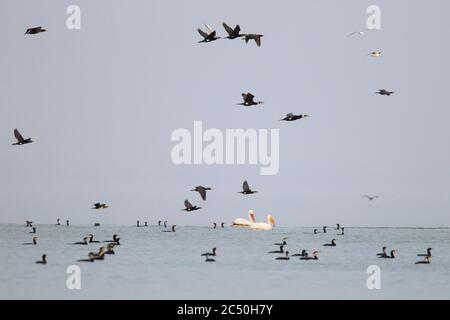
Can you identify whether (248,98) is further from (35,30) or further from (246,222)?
(246,222)

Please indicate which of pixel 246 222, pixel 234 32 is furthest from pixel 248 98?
pixel 246 222

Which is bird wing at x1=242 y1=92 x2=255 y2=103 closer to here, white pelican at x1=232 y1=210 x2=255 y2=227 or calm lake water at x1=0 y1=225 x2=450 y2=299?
calm lake water at x1=0 y1=225 x2=450 y2=299

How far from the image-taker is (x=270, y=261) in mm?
71250

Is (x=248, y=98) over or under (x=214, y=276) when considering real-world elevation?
over

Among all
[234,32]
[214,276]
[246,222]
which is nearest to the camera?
[234,32]

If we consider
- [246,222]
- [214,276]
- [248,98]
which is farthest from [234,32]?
[246,222]

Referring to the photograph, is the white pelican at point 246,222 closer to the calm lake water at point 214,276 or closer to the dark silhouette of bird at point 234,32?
the calm lake water at point 214,276

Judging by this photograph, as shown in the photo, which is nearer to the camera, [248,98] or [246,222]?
[248,98]

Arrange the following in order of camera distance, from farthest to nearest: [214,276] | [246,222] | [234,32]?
[246,222] → [214,276] → [234,32]
